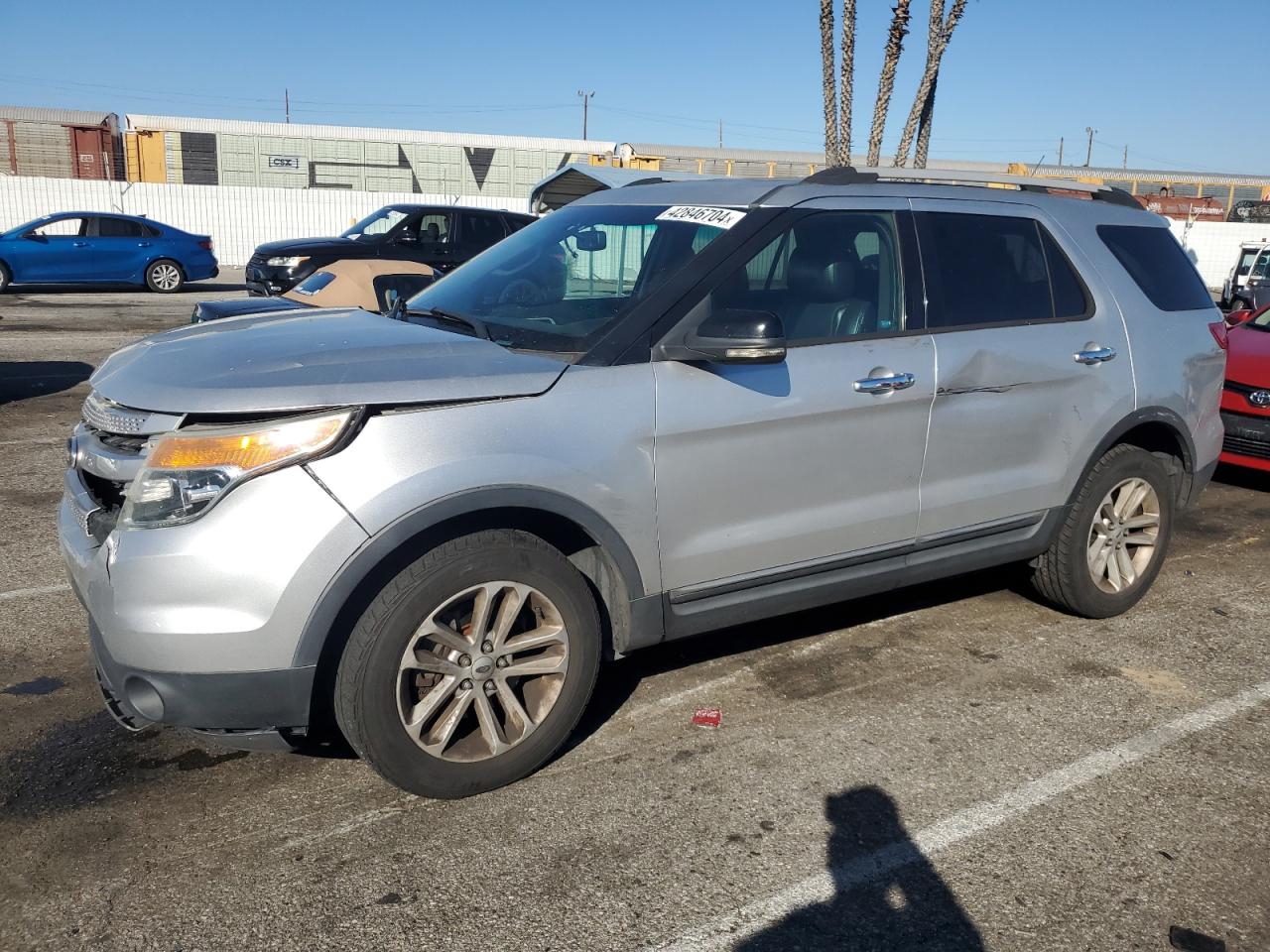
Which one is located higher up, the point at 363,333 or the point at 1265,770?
the point at 363,333

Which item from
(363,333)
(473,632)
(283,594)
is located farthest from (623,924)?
(363,333)

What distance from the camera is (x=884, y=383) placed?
394 cm

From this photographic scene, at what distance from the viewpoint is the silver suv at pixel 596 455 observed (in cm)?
293

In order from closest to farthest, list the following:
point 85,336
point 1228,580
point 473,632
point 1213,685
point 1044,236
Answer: point 473,632 → point 1213,685 → point 1044,236 → point 1228,580 → point 85,336

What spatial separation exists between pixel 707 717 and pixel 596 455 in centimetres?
117

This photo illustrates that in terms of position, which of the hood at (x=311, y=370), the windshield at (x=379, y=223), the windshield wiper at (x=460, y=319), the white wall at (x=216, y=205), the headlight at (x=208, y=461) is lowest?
the headlight at (x=208, y=461)

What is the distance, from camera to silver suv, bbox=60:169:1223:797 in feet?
9.61

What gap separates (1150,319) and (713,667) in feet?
8.23

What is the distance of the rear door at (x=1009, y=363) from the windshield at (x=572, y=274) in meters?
1.02

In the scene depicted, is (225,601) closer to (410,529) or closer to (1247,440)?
(410,529)

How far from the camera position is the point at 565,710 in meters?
3.44

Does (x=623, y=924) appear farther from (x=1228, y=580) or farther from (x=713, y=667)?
(x=1228, y=580)

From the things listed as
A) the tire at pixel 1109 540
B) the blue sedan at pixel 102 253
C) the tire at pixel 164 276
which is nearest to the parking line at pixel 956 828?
the tire at pixel 1109 540

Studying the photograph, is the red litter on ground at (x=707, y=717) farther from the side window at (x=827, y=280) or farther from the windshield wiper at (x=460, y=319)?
the windshield wiper at (x=460, y=319)
